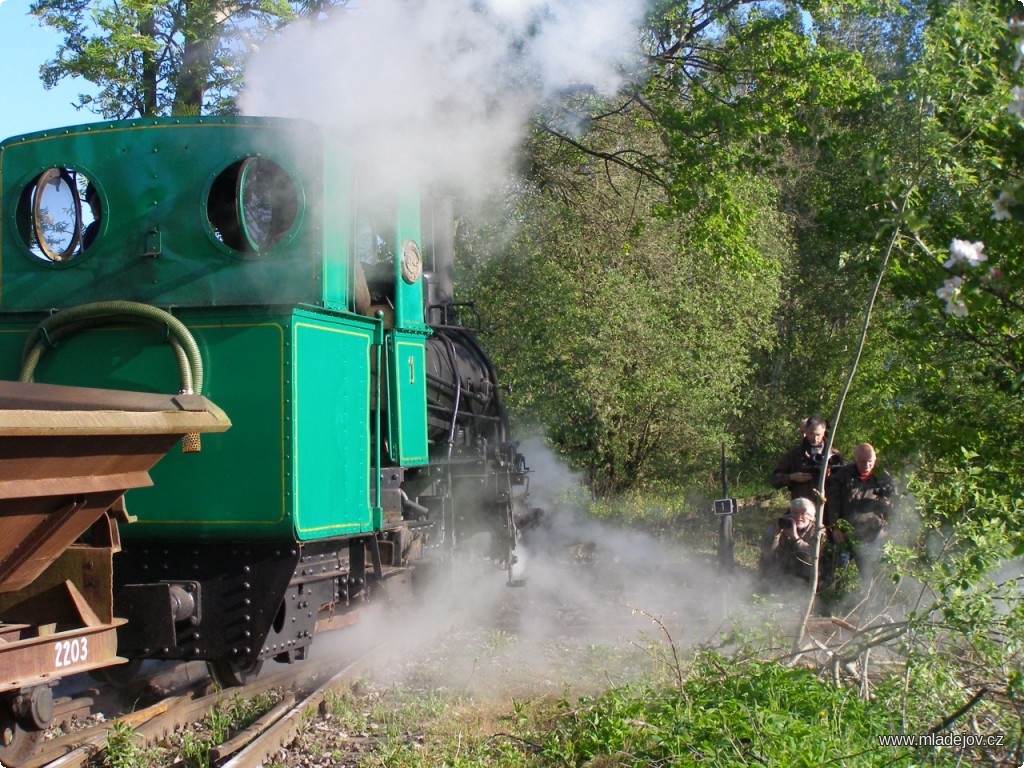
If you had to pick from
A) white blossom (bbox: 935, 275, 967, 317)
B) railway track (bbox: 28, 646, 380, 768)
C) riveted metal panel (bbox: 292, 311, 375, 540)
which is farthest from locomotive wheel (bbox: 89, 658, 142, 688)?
white blossom (bbox: 935, 275, 967, 317)

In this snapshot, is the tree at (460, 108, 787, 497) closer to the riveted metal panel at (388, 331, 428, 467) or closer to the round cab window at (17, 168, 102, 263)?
the riveted metal panel at (388, 331, 428, 467)

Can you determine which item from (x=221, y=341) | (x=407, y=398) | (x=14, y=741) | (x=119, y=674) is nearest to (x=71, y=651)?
(x=14, y=741)

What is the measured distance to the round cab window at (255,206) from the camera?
530 centimetres

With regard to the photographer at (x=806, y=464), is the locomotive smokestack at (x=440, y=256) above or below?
above

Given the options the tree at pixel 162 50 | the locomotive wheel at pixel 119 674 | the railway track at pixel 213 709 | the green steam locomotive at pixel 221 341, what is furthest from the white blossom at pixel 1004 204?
the tree at pixel 162 50

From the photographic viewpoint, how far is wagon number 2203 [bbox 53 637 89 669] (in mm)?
4063

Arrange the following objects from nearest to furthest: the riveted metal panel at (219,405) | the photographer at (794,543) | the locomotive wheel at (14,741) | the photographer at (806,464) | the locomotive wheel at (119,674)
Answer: the locomotive wheel at (14,741) → the riveted metal panel at (219,405) → the locomotive wheel at (119,674) → the photographer at (794,543) → the photographer at (806,464)

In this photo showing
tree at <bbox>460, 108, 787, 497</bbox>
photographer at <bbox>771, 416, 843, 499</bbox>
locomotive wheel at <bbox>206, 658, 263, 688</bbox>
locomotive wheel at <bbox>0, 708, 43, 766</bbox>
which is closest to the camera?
locomotive wheel at <bbox>0, 708, 43, 766</bbox>

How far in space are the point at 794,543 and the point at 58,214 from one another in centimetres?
527

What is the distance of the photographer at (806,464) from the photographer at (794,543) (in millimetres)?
376

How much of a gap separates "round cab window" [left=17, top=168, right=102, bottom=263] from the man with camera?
5.27 metres

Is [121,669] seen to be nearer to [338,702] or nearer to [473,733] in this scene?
[338,702]

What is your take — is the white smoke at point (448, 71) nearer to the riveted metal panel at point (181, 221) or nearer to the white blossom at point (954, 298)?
the riveted metal panel at point (181, 221)

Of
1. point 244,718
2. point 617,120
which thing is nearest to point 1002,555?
point 244,718
